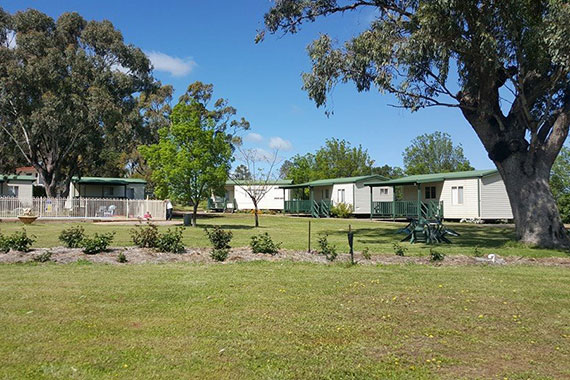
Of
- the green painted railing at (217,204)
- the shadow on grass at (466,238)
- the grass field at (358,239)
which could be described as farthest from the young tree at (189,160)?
the green painted railing at (217,204)

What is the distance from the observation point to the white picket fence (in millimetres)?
26656

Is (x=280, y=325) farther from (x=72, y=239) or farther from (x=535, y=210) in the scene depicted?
(x=535, y=210)

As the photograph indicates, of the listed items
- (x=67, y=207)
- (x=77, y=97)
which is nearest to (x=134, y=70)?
(x=77, y=97)

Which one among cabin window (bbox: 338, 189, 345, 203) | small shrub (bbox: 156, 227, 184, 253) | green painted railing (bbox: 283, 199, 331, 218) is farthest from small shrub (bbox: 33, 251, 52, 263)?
green painted railing (bbox: 283, 199, 331, 218)

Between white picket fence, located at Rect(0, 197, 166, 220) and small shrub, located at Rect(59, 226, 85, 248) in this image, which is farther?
white picket fence, located at Rect(0, 197, 166, 220)

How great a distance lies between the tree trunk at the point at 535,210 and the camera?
44.3ft

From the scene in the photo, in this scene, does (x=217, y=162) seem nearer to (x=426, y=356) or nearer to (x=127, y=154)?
(x=426, y=356)

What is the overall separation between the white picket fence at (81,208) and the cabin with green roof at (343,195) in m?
13.4

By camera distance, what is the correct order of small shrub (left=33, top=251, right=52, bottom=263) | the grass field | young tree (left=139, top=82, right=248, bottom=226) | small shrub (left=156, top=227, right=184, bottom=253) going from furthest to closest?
1. young tree (left=139, top=82, right=248, bottom=226)
2. the grass field
3. small shrub (left=156, top=227, right=184, bottom=253)
4. small shrub (left=33, top=251, right=52, bottom=263)

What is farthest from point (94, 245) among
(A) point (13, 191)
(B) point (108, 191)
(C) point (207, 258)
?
(B) point (108, 191)

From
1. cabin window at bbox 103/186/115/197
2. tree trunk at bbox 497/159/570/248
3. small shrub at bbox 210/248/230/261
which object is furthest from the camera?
cabin window at bbox 103/186/115/197

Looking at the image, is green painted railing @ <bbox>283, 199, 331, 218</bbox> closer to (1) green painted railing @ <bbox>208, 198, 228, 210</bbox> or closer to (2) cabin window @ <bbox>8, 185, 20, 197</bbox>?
(1) green painted railing @ <bbox>208, 198, 228, 210</bbox>

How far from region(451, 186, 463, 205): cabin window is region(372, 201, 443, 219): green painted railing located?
2.89 ft

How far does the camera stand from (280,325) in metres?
5.07
